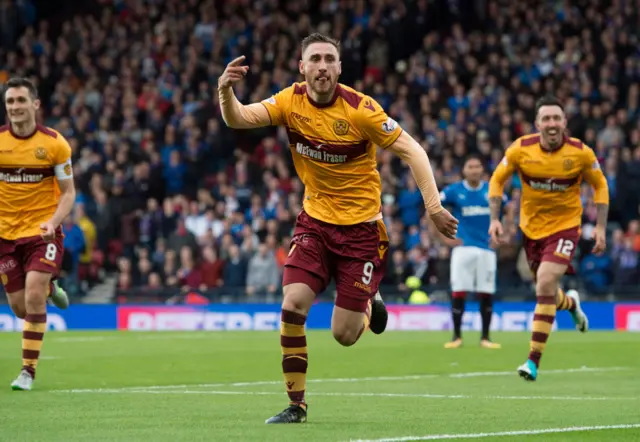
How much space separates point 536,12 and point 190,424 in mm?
22981

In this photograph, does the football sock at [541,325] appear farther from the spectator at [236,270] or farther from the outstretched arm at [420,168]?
the spectator at [236,270]

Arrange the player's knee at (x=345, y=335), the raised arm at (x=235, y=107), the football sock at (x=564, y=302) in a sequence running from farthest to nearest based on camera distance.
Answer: the football sock at (x=564, y=302), the player's knee at (x=345, y=335), the raised arm at (x=235, y=107)

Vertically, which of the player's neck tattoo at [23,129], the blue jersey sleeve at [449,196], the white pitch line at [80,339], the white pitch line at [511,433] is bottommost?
the white pitch line at [80,339]

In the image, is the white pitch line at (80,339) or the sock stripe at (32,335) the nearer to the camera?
the sock stripe at (32,335)

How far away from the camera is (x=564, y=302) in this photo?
49.5ft

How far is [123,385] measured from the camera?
42.5 feet

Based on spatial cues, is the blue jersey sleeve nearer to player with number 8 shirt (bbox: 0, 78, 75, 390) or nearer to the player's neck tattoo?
player with number 8 shirt (bbox: 0, 78, 75, 390)

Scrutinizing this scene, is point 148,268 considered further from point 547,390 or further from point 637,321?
point 547,390

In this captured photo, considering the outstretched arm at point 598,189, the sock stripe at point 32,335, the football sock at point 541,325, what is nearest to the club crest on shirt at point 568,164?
the outstretched arm at point 598,189

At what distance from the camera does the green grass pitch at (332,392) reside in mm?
8408

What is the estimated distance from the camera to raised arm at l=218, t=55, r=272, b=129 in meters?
8.69

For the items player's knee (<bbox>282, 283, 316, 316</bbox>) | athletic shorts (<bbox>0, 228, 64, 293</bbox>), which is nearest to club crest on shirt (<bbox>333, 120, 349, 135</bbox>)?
player's knee (<bbox>282, 283, 316, 316</bbox>)

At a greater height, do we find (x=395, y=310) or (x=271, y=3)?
(x=271, y=3)

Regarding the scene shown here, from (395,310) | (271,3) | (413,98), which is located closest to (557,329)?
(395,310)
